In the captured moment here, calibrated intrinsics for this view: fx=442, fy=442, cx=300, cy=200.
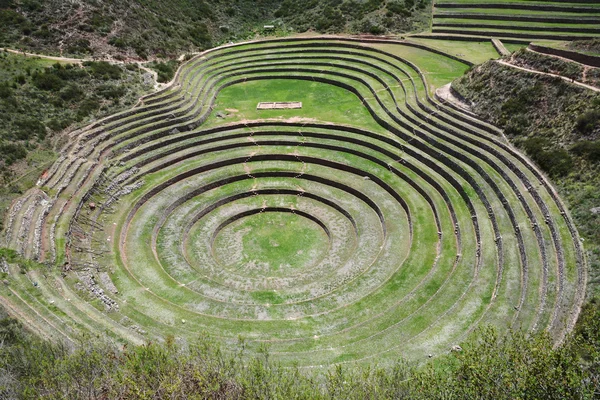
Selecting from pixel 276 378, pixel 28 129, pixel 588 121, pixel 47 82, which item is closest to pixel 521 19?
pixel 588 121

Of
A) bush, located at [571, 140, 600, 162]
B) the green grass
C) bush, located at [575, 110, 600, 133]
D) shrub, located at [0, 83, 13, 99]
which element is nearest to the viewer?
bush, located at [571, 140, 600, 162]

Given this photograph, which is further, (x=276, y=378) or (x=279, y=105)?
(x=279, y=105)

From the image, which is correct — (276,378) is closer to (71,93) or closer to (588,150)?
(588,150)

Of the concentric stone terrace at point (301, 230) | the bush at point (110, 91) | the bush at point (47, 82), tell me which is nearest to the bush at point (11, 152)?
the concentric stone terrace at point (301, 230)

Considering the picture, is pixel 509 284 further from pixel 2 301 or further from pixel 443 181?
pixel 2 301

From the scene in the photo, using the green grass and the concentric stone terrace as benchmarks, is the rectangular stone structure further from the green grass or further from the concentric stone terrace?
the green grass

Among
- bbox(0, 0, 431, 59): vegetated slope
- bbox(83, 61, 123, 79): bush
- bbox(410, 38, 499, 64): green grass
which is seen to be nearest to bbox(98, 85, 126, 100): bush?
bbox(83, 61, 123, 79): bush
